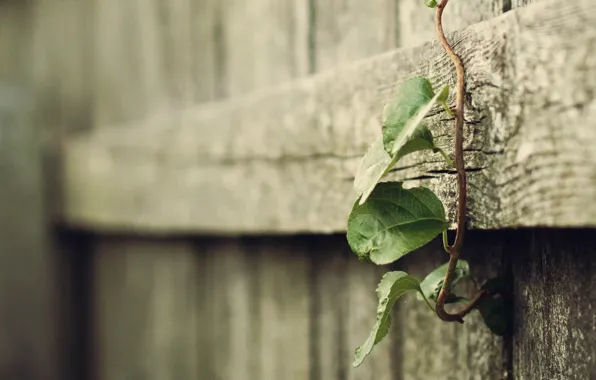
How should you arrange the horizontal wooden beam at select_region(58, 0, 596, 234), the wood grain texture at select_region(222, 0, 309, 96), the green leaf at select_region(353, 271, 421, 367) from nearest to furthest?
1. the horizontal wooden beam at select_region(58, 0, 596, 234)
2. the green leaf at select_region(353, 271, 421, 367)
3. the wood grain texture at select_region(222, 0, 309, 96)

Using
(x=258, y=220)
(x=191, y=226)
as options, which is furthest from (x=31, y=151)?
(x=258, y=220)

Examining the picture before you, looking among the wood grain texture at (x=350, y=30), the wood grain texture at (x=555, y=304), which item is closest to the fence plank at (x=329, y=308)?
the wood grain texture at (x=350, y=30)

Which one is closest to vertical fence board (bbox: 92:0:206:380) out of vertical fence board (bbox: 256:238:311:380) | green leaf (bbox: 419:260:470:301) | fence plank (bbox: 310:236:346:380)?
vertical fence board (bbox: 256:238:311:380)

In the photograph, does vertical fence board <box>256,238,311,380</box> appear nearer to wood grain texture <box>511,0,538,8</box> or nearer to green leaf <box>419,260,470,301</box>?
green leaf <box>419,260,470,301</box>

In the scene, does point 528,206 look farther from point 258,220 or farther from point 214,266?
point 214,266

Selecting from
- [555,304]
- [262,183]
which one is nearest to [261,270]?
[262,183]

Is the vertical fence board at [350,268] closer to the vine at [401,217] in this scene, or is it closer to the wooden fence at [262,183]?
the wooden fence at [262,183]

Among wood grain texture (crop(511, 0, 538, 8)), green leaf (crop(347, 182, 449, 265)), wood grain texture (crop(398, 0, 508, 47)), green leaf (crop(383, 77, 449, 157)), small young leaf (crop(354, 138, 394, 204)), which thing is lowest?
green leaf (crop(347, 182, 449, 265))
